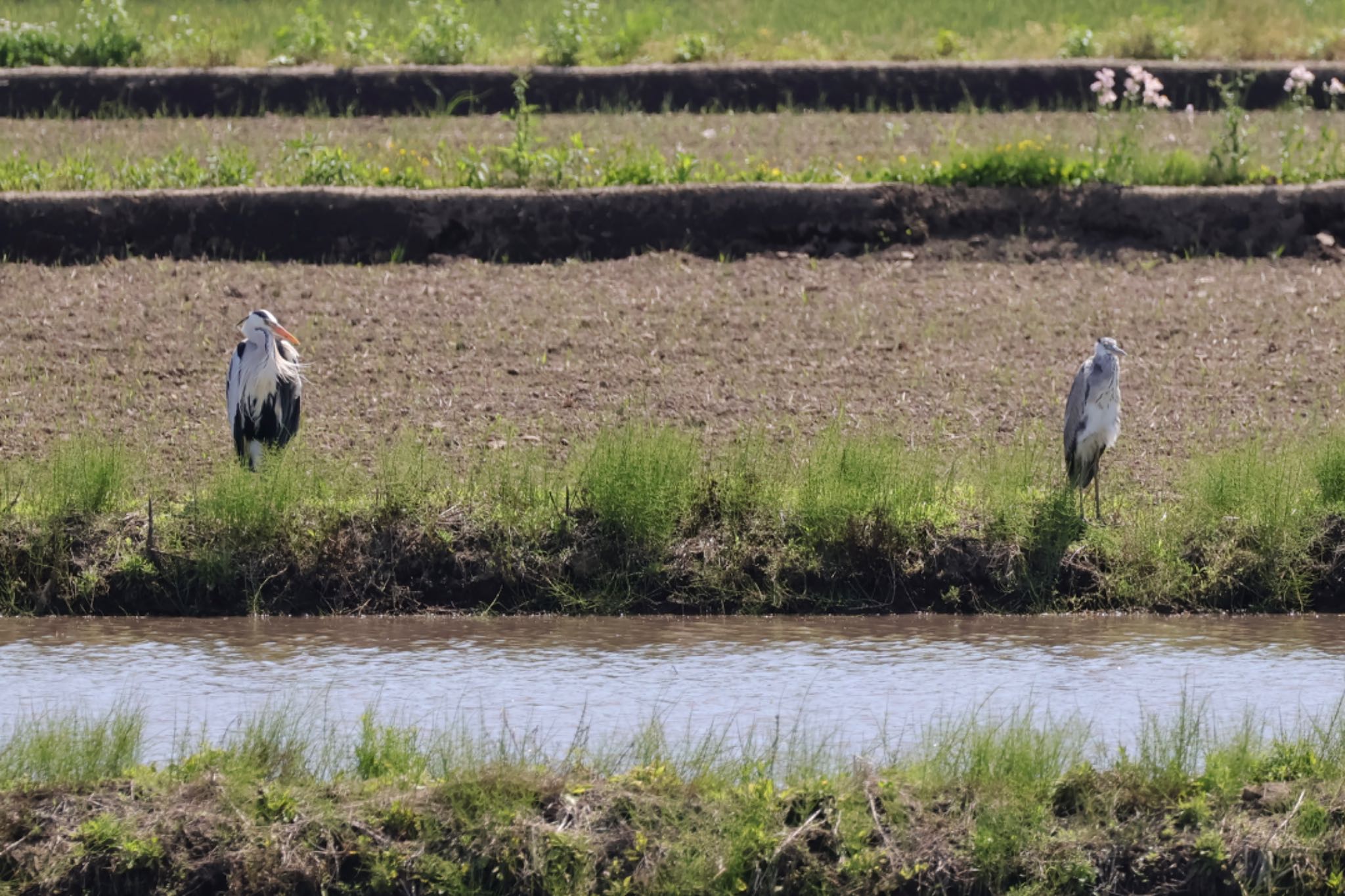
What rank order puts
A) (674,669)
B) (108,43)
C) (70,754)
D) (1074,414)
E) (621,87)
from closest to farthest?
(70,754)
(674,669)
(1074,414)
(621,87)
(108,43)

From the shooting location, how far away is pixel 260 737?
6.46 meters

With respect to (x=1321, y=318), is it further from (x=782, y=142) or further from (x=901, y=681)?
(x=901, y=681)

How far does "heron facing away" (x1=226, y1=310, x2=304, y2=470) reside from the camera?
1081cm

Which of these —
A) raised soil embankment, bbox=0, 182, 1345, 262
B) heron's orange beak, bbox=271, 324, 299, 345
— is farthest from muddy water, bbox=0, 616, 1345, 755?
raised soil embankment, bbox=0, 182, 1345, 262

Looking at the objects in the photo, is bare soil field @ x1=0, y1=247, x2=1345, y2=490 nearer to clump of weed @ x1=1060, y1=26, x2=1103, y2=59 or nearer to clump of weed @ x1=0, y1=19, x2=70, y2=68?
clump of weed @ x1=1060, y1=26, x2=1103, y2=59

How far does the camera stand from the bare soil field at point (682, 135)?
18094 millimetres

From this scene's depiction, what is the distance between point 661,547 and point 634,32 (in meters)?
14.5

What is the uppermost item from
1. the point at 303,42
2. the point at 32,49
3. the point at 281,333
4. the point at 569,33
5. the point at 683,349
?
the point at 569,33

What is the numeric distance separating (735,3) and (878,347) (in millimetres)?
13882

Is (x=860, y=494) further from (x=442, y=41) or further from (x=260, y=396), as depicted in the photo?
(x=442, y=41)

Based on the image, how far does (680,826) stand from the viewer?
605 centimetres

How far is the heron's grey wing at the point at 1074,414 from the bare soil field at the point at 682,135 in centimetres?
716

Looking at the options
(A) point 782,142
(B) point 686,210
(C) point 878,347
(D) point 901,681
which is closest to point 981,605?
(D) point 901,681

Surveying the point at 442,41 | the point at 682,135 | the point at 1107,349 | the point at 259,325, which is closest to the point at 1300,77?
the point at 682,135
